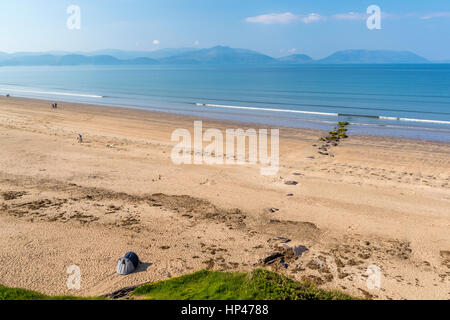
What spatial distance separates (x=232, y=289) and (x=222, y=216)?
5.68 m

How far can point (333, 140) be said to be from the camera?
25.2 metres

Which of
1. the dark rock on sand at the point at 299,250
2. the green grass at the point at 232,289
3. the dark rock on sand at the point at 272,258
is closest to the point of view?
the green grass at the point at 232,289

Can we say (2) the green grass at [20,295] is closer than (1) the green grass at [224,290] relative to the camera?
No

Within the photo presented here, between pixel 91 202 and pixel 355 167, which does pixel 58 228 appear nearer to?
pixel 91 202

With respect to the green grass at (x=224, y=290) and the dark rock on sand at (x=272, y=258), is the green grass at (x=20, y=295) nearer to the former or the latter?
the green grass at (x=224, y=290)

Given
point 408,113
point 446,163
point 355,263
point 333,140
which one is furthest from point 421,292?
point 408,113

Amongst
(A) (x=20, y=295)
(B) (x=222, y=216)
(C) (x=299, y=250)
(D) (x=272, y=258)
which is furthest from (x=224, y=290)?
(B) (x=222, y=216)

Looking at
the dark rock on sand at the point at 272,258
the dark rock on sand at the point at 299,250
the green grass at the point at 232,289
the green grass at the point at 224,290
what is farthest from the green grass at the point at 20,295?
the dark rock on sand at the point at 299,250

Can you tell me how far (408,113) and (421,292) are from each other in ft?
110

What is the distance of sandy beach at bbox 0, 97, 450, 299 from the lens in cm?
882

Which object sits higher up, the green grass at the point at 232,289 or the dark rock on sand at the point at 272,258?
the green grass at the point at 232,289

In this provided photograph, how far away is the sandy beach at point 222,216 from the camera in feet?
28.9

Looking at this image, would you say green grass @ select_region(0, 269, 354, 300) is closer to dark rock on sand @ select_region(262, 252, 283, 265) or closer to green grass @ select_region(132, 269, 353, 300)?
green grass @ select_region(132, 269, 353, 300)

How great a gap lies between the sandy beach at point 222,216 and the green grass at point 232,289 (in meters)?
A: 1.01
